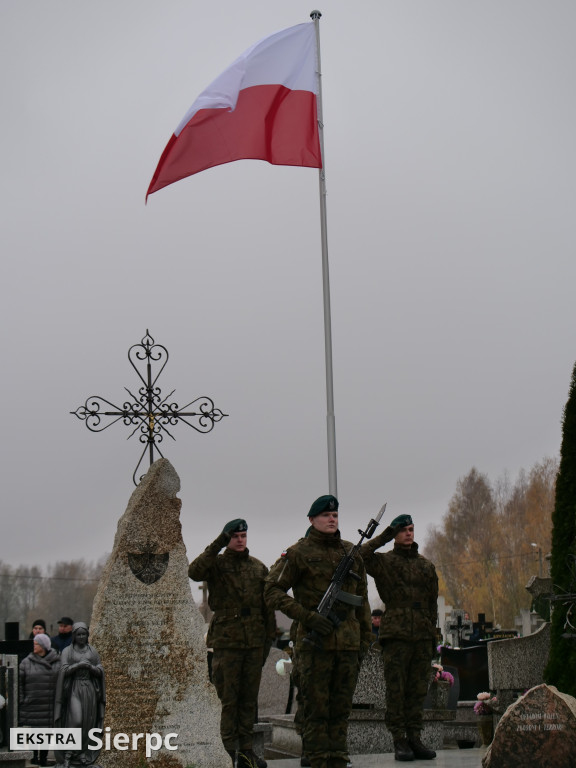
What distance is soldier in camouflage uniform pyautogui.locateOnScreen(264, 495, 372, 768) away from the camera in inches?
304

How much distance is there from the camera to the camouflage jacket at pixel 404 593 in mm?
9430

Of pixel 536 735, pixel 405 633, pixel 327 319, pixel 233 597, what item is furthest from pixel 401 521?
pixel 327 319

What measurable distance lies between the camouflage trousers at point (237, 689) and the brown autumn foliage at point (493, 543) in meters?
39.9

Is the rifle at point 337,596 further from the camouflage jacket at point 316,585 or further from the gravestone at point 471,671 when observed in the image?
the gravestone at point 471,671

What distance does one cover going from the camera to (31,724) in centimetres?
1002

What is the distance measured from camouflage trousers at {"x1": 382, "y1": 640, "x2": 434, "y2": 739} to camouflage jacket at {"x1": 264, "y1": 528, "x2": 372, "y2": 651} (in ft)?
4.87

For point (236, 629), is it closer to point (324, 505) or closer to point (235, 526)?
point (235, 526)

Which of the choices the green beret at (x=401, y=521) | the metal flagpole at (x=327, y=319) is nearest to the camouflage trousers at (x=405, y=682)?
the green beret at (x=401, y=521)

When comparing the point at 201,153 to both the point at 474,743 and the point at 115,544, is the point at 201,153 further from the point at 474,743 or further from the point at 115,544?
the point at 474,743

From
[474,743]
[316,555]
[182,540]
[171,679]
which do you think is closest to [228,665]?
[171,679]

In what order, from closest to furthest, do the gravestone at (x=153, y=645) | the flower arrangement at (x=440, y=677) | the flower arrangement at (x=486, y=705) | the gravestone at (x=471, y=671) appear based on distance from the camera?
the gravestone at (x=153, y=645) < the flower arrangement at (x=486, y=705) < the flower arrangement at (x=440, y=677) < the gravestone at (x=471, y=671)

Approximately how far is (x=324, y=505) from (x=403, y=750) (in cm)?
273

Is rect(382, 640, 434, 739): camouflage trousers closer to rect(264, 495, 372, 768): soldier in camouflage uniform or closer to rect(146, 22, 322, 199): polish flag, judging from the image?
rect(264, 495, 372, 768): soldier in camouflage uniform

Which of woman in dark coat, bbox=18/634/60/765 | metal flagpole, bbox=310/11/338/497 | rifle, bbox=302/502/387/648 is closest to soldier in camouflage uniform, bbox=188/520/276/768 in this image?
rifle, bbox=302/502/387/648
